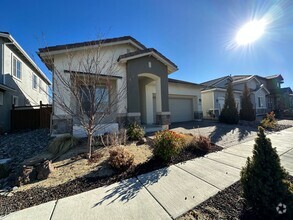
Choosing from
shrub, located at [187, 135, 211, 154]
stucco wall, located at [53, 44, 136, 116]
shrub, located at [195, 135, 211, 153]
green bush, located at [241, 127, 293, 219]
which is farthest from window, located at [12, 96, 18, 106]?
green bush, located at [241, 127, 293, 219]

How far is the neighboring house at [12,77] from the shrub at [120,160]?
27.0 feet

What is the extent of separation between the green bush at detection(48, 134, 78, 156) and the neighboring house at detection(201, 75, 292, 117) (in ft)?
55.2

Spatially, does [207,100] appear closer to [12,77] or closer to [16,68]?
[12,77]

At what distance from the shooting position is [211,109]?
19188mm

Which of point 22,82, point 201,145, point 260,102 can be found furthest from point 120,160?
point 260,102

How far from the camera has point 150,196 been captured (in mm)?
3346

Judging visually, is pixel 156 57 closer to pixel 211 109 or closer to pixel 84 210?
pixel 84 210

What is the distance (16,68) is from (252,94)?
1219 inches

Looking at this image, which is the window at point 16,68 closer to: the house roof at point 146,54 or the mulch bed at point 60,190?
the house roof at point 146,54

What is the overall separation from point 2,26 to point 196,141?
16034 mm

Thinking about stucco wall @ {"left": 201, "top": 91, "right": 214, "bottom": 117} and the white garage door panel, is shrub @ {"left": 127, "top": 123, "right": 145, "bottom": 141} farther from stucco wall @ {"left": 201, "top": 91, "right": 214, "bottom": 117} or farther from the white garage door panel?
stucco wall @ {"left": 201, "top": 91, "right": 214, "bottom": 117}

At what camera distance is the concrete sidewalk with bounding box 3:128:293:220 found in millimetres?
2816

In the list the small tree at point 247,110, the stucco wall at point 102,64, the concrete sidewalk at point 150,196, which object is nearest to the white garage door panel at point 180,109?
the small tree at point 247,110

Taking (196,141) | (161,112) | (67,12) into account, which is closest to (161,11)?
(67,12)
